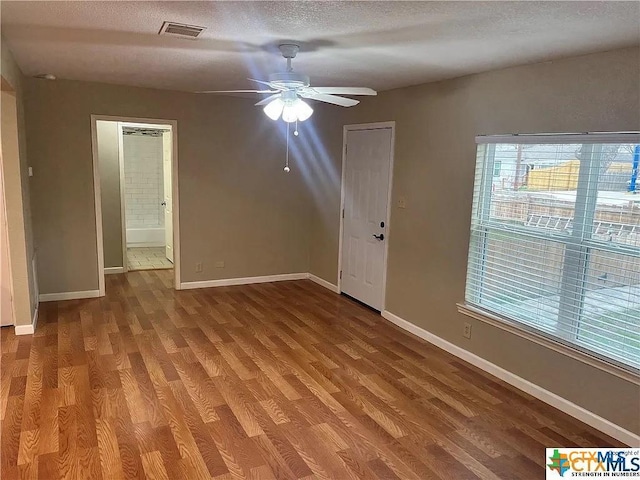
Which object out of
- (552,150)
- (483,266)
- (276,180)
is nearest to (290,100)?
(552,150)

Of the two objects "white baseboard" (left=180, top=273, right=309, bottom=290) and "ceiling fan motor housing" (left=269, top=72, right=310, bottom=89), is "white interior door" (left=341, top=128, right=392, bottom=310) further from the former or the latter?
"ceiling fan motor housing" (left=269, top=72, right=310, bottom=89)

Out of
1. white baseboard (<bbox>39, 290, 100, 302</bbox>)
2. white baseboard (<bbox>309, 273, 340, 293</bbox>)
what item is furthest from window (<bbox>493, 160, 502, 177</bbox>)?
white baseboard (<bbox>39, 290, 100, 302</bbox>)

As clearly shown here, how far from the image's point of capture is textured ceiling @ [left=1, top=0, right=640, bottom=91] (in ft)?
7.30

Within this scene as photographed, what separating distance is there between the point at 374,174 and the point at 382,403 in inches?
101

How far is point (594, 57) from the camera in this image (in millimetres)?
2873

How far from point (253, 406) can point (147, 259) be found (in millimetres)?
4942

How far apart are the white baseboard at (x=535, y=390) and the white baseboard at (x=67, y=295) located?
345cm

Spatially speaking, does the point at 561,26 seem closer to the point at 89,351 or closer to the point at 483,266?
the point at 483,266

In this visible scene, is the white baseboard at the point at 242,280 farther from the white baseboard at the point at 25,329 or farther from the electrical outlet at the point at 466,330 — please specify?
the electrical outlet at the point at 466,330

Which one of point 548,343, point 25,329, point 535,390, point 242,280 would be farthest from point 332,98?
point 242,280

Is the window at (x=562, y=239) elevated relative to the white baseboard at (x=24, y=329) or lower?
elevated

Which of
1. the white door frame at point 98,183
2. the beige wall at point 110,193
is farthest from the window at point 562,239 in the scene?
the beige wall at point 110,193

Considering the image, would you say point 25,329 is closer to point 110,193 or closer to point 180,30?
point 110,193

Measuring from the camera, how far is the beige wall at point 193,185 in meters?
4.87
